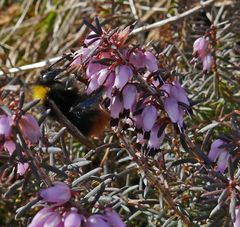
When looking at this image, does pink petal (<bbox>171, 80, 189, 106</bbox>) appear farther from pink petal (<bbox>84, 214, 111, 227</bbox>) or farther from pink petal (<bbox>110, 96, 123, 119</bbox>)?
pink petal (<bbox>84, 214, 111, 227</bbox>)

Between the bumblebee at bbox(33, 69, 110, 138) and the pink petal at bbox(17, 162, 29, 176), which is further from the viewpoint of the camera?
the bumblebee at bbox(33, 69, 110, 138)

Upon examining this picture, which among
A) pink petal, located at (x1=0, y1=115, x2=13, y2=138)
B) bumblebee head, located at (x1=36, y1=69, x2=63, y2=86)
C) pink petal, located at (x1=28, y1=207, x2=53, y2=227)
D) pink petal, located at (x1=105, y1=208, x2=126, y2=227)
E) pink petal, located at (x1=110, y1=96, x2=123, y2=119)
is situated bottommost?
pink petal, located at (x1=105, y1=208, x2=126, y2=227)

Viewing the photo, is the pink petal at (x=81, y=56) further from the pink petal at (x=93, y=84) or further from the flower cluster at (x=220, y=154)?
the flower cluster at (x=220, y=154)

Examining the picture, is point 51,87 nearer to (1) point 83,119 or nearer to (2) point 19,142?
(1) point 83,119

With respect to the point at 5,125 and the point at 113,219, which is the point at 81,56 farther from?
the point at 113,219

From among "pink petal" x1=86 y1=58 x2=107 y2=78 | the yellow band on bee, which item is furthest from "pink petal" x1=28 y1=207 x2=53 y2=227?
the yellow band on bee

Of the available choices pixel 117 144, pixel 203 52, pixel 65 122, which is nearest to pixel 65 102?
pixel 65 122
